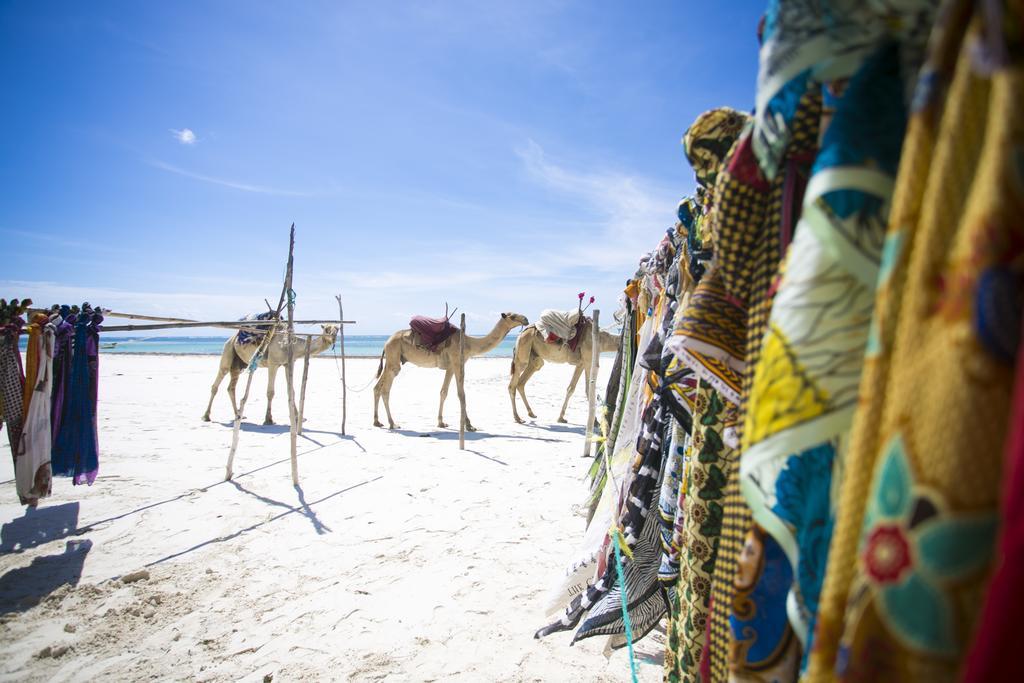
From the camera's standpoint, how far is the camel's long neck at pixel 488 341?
10.5 meters

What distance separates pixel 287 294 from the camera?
6227 millimetres

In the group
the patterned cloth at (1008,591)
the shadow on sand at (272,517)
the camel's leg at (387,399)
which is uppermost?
the patterned cloth at (1008,591)

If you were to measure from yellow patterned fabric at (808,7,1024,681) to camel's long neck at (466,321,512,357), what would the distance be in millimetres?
9890

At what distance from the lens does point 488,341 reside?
416 inches

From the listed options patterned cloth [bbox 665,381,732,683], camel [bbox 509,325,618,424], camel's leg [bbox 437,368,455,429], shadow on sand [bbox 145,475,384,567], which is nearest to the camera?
patterned cloth [bbox 665,381,732,683]

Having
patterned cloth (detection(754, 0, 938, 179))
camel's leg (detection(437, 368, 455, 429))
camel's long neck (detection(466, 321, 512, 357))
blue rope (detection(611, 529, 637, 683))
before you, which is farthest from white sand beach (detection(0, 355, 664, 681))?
camel's long neck (detection(466, 321, 512, 357))

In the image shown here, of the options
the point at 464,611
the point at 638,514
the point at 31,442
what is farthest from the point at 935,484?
the point at 31,442

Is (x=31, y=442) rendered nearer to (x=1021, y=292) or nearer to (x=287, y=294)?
(x=287, y=294)

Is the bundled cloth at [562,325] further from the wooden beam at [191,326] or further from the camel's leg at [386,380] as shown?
the wooden beam at [191,326]

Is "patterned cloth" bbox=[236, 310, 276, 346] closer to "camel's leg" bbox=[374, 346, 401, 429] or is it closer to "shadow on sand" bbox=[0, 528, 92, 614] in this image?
"camel's leg" bbox=[374, 346, 401, 429]

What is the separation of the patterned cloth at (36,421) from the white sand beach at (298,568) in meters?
0.53

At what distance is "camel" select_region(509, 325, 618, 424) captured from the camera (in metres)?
10.5

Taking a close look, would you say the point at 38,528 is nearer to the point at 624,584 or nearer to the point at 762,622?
the point at 624,584

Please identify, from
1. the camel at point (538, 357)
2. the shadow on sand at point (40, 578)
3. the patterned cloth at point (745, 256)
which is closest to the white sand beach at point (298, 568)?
the shadow on sand at point (40, 578)
